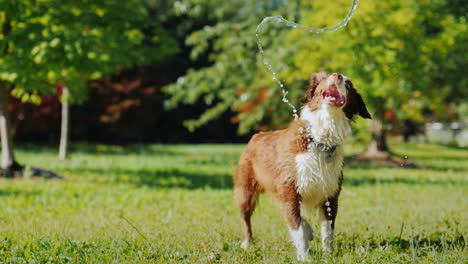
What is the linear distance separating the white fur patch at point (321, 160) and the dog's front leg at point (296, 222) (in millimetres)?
86

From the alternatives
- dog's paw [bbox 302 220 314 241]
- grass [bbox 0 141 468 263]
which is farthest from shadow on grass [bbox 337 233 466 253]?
dog's paw [bbox 302 220 314 241]

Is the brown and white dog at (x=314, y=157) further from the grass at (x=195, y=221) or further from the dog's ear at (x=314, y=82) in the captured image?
the grass at (x=195, y=221)

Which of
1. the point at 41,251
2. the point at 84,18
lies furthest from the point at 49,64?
the point at 41,251

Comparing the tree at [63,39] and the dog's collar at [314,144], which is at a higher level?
the tree at [63,39]

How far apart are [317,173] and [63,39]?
5577 mm

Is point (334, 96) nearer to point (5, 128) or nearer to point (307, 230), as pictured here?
point (307, 230)

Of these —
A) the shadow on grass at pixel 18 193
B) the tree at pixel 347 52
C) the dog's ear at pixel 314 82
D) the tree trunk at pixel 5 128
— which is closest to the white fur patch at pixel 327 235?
the dog's ear at pixel 314 82

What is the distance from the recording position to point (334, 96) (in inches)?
139

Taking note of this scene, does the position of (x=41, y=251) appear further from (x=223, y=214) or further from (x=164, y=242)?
(x=223, y=214)

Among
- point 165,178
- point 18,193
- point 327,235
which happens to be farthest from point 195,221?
point 165,178

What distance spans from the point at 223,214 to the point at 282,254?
2.14m

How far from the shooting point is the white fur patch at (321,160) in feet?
12.0

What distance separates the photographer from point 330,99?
3520mm

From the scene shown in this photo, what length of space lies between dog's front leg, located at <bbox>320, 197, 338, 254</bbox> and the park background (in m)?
0.10
